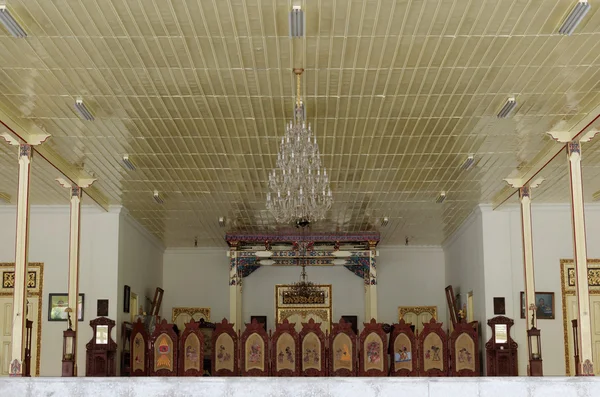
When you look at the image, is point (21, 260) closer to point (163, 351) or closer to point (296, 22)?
point (163, 351)

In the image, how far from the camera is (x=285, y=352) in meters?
13.9

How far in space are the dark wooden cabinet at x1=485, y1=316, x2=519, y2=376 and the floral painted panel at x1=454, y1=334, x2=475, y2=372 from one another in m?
0.73

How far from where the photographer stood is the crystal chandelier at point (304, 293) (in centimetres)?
1984

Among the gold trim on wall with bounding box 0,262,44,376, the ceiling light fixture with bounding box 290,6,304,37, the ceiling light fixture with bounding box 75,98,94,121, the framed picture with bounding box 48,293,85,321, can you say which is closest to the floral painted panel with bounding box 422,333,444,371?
the framed picture with bounding box 48,293,85,321

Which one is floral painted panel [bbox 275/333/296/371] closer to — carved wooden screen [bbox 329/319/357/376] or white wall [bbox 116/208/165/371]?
carved wooden screen [bbox 329/319/357/376]

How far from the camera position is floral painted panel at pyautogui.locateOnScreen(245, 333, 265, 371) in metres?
13.9

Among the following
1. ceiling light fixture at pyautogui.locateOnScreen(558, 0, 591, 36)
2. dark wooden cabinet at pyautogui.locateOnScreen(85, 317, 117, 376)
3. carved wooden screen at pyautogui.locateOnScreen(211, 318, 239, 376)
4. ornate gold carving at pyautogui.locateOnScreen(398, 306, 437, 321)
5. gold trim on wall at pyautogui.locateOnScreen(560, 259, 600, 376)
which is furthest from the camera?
ornate gold carving at pyautogui.locateOnScreen(398, 306, 437, 321)

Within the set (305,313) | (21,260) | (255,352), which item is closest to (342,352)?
(255,352)

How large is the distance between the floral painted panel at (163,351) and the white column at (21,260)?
4020 millimetres

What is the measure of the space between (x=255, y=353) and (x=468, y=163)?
4.74 metres

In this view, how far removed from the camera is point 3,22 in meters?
7.10

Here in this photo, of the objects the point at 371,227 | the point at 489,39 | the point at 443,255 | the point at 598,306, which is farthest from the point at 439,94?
the point at 443,255

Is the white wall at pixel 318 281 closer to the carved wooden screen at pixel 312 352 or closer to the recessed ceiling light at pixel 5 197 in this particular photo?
the recessed ceiling light at pixel 5 197

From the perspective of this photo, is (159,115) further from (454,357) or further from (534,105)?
(454,357)
